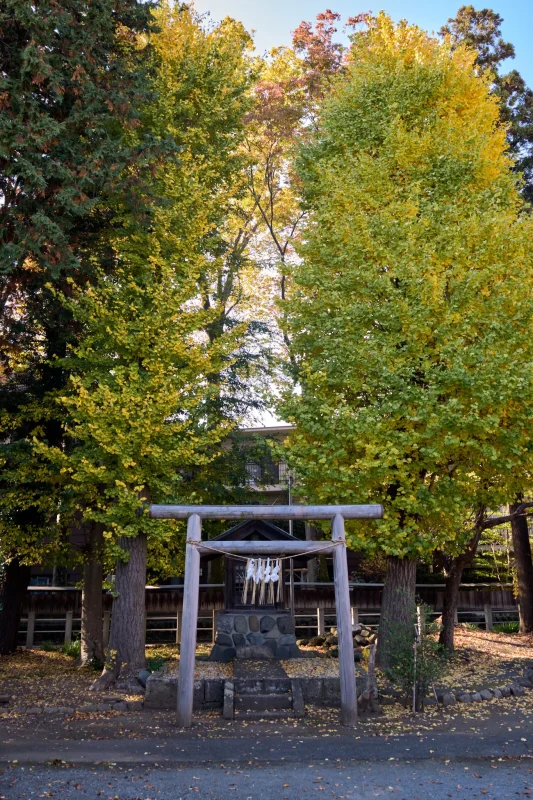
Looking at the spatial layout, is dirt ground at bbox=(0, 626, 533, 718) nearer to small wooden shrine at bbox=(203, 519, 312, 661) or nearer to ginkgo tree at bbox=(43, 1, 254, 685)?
small wooden shrine at bbox=(203, 519, 312, 661)

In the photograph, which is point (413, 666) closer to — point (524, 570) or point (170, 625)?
point (524, 570)

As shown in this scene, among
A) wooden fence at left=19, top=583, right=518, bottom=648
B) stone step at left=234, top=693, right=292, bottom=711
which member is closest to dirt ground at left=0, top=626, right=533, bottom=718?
stone step at left=234, top=693, right=292, bottom=711

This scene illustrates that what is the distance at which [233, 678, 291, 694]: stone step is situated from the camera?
34.9ft

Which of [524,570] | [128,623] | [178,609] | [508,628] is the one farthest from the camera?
[508,628]

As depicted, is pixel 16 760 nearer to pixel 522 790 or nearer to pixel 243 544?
pixel 243 544

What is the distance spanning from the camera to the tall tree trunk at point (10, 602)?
1523cm

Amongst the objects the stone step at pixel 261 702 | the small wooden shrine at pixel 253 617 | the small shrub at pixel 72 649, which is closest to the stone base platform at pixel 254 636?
the small wooden shrine at pixel 253 617

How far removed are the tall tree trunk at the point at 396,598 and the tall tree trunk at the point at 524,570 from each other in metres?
6.70

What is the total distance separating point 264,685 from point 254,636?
2984 mm

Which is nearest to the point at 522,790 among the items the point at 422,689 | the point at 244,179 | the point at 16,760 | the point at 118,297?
the point at 422,689

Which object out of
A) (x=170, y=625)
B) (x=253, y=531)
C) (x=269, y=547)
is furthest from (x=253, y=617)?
(x=170, y=625)

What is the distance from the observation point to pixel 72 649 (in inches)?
623

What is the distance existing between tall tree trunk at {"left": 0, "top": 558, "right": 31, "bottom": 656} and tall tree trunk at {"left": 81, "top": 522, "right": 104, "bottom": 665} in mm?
1999

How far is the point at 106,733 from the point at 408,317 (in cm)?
850
